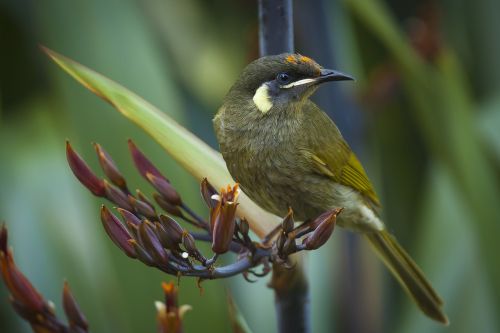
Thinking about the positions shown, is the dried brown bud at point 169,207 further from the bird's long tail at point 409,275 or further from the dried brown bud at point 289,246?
the bird's long tail at point 409,275

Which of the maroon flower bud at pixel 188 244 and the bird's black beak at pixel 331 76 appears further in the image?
the bird's black beak at pixel 331 76

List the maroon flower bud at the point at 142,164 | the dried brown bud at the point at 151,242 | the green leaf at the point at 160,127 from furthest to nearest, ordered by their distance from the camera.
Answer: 1. the maroon flower bud at the point at 142,164
2. the green leaf at the point at 160,127
3. the dried brown bud at the point at 151,242

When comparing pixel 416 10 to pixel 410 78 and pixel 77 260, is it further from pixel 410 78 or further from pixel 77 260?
pixel 77 260

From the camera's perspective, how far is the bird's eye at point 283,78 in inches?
55.3

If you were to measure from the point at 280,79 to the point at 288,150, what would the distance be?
0.55ft

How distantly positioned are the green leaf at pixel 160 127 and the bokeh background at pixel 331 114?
1.41 ft

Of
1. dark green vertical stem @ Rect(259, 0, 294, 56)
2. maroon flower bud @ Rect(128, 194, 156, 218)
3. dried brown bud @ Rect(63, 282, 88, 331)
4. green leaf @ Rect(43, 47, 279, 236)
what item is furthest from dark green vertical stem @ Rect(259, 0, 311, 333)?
dried brown bud @ Rect(63, 282, 88, 331)

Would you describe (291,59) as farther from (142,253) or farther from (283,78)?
(142,253)

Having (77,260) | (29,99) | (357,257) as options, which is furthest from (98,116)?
(29,99)

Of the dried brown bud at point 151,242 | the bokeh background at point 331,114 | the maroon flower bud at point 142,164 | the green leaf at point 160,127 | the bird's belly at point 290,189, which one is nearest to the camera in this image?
the dried brown bud at point 151,242

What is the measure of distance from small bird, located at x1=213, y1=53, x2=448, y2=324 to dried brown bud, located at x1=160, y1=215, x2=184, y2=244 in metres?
0.34

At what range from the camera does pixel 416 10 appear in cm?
338

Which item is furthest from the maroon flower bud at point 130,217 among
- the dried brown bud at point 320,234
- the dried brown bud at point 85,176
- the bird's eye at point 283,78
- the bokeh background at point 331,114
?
the bokeh background at point 331,114

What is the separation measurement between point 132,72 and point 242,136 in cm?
68
